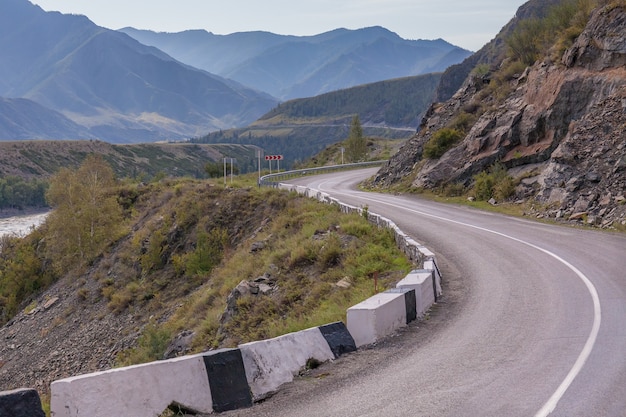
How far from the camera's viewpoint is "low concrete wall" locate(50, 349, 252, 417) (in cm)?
570

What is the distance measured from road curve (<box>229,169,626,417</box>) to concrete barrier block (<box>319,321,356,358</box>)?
2.33 feet

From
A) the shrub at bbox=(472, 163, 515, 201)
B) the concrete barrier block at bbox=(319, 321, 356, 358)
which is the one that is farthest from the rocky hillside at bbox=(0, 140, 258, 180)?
Result: the concrete barrier block at bbox=(319, 321, 356, 358)

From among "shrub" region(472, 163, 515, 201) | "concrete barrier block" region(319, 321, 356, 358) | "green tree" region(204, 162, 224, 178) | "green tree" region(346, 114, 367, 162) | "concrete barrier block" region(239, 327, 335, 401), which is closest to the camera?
"concrete barrier block" region(239, 327, 335, 401)

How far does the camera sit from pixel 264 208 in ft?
98.8

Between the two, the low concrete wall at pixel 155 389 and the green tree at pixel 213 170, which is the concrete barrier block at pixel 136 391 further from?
the green tree at pixel 213 170

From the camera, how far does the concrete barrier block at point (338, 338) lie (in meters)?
8.13

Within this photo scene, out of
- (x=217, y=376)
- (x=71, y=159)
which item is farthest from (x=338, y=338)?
(x=71, y=159)

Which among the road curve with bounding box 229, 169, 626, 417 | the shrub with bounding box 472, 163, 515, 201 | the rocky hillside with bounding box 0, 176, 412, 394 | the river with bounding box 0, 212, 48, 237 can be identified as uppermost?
the shrub with bounding box 472, 163, 515, 201

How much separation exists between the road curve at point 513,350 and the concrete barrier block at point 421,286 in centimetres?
37

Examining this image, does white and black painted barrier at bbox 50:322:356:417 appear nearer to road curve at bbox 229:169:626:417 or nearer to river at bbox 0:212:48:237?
road curve at bbox 229:169:626:417

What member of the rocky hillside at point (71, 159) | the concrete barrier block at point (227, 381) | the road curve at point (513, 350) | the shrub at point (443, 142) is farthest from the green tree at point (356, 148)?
the rocky hillside at point (71, 159)

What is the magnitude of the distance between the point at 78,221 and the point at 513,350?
118 ft

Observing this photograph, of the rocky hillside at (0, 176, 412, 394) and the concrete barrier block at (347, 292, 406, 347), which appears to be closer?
the concrete barrier block at (347, 292, 406, 347)

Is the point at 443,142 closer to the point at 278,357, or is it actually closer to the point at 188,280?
the point at 188,280
